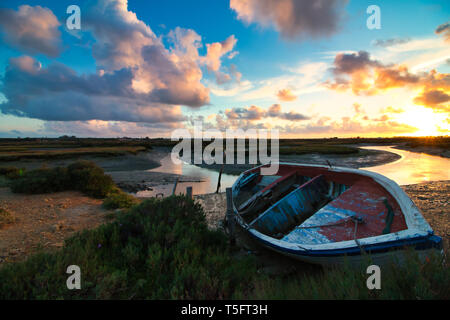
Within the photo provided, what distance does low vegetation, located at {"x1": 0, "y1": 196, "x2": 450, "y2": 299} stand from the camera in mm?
2740

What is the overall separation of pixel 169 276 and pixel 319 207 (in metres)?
5.75

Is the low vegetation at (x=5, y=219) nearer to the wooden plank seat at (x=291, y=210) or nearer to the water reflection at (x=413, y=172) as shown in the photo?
the wooden plank seat at (x=291, y=210)

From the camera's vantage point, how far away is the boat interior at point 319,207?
500 centimetres

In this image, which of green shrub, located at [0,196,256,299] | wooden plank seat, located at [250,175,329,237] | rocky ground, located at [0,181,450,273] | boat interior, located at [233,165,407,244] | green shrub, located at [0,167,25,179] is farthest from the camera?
green shrub, located at [0,167,25,179]

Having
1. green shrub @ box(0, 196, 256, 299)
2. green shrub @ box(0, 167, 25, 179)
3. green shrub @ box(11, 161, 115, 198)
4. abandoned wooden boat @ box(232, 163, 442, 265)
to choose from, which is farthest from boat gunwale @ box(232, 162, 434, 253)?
green shrub @ box(0, 167, 25, 179)

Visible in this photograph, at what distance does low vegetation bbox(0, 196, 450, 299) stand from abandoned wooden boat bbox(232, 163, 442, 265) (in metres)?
0.46

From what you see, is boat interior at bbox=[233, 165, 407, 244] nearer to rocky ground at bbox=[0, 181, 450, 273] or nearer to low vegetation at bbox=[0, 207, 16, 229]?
rocky ground at bbox=[0, 181, 450, 273]

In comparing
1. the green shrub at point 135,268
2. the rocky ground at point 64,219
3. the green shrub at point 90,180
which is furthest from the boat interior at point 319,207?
the green shrub at point 90,180

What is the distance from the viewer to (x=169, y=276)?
11.8 ft

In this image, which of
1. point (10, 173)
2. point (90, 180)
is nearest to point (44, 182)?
point (90, 180)

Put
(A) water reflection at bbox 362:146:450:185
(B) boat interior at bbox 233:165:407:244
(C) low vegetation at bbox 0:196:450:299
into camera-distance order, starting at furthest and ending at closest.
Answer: (A) water reflection at bbox 362:146:450:185 → (B) boat interior at bbox 233:165:407:244 → (C) low vegetation at bbox 0:196:450:299

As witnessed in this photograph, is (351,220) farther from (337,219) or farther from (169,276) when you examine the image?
(169,276)
